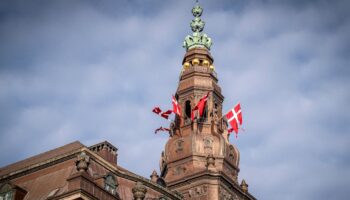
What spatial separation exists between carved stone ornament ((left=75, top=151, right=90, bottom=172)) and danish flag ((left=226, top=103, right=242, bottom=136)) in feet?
124

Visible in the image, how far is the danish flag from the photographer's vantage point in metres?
106

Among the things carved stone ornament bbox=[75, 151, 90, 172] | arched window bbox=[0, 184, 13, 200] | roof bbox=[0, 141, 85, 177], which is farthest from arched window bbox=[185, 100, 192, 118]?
arched window bbox=[0, 184, 13, 200]

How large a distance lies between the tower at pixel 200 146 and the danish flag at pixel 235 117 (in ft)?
2.83

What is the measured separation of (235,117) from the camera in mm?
106562

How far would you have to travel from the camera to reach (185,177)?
9694 centimetres

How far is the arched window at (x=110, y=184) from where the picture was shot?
243ft

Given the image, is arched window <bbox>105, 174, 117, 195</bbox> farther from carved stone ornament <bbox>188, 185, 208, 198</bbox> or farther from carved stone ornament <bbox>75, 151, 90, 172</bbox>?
carved stone ornament <bbox>188, 185, 208, 198</bbox>

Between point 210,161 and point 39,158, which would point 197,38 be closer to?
point 210,161

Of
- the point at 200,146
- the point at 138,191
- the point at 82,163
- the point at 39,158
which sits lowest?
the point at 138,191

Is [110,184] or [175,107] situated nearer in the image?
[110,184]

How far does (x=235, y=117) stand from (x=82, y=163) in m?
39.5

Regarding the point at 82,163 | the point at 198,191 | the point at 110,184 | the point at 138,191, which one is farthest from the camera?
the point at 198,191

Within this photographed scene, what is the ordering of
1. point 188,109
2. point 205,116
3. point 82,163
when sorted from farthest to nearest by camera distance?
point 188,109, point 205,116, point 82,163

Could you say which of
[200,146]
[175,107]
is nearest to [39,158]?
[200,146]
